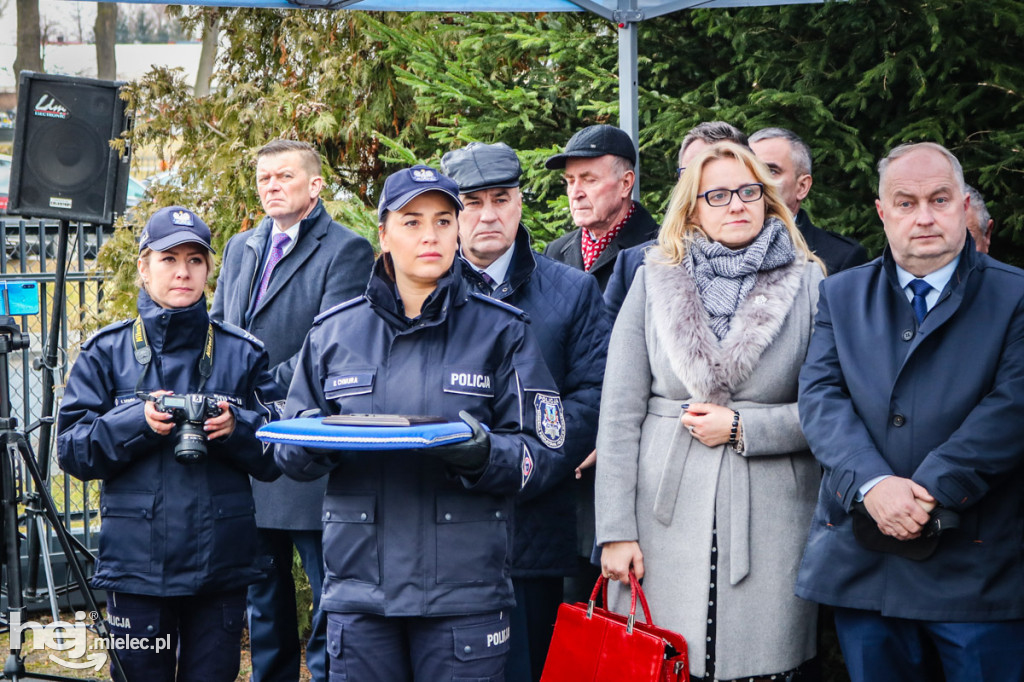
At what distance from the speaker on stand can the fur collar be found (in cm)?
378

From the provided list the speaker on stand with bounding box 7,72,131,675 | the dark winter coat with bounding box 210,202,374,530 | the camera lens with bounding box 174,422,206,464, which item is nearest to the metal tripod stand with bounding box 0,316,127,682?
the dark winter coat with bounding box 210,202,374,530

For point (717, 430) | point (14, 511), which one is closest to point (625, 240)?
point (717, 430)

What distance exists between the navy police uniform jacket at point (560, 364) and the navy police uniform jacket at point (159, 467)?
907mm

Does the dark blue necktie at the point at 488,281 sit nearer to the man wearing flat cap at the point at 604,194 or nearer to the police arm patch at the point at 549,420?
the man wearing flat cap at the point at 604,194

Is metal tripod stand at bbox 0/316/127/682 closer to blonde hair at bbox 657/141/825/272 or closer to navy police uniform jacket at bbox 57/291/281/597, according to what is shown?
navy police uniform jacket at bbox 57/291/281/597

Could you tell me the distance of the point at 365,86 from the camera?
275 inches

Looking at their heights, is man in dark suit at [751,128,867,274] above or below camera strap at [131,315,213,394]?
above

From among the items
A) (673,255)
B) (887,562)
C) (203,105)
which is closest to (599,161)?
(673,255)

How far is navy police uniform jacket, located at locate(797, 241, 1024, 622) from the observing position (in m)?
2.88

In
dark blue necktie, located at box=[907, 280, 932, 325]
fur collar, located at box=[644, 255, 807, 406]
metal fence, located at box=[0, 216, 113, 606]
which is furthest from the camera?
metal fence, located at box=[0, 216, 113, 606]

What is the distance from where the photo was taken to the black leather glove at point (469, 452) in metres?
2.67

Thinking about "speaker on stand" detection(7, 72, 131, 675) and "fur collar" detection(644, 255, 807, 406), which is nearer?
"fur collar" detection(644, 255, 807, 406)

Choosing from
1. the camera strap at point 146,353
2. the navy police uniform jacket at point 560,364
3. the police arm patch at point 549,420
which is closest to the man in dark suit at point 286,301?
the camera strap at point 146,353

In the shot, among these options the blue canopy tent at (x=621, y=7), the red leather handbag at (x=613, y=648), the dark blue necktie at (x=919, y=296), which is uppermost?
the blue canopy tent at (x=621, y=7)
